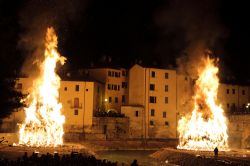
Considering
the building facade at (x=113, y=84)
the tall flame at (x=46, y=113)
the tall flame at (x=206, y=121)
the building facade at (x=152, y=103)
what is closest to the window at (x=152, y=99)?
the building facade at (x=152, y=103)

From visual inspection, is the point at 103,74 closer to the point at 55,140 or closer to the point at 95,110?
the point at 95,110

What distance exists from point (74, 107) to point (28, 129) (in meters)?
26.3

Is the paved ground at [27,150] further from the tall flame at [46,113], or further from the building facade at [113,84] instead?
the building facade at [113,84]

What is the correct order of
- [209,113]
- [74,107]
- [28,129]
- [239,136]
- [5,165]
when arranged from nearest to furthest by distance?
[5,165]
[28,129]
[209,113]
[239,136]
[74,107]

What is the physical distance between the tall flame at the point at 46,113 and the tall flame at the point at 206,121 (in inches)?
645

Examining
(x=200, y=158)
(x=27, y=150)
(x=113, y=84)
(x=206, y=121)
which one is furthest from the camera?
(x=113, y=84)

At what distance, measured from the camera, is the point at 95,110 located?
84.4 metres

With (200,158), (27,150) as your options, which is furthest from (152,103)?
(27,150)

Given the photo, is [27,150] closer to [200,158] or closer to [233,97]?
[200,158]

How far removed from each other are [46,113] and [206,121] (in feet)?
65.2

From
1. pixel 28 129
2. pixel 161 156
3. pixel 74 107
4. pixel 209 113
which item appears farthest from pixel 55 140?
pixel 74 107

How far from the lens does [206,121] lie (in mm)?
59844

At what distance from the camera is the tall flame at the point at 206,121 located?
58628 mm

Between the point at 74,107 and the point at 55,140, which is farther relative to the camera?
the point at 74,107
